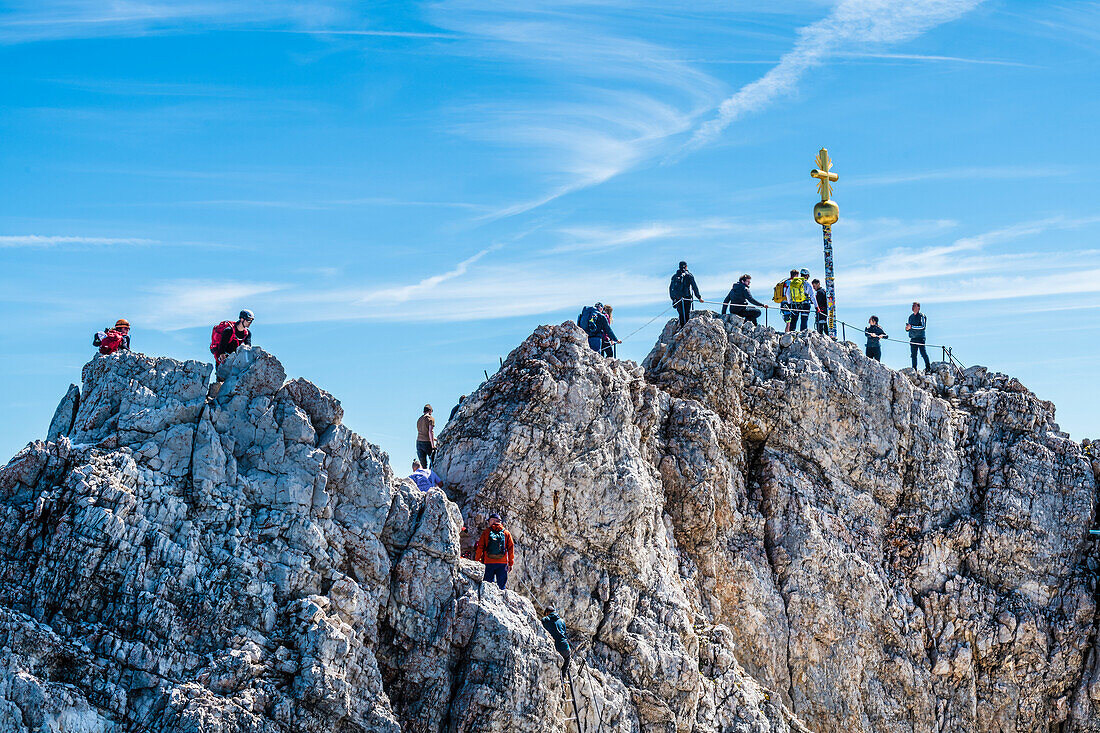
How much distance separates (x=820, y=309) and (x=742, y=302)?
409 centimetres

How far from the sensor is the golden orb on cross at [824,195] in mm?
43719

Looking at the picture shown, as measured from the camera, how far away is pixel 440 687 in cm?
2652

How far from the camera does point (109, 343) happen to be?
88.0 ft

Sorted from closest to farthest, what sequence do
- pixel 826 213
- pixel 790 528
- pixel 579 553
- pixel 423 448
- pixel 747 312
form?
pixel 579 553
pixel 423 448
pixel 790 528
pixel 747 312
pixel 826 213

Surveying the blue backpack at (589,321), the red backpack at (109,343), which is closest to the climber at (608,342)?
the blue backpack at (589,321)

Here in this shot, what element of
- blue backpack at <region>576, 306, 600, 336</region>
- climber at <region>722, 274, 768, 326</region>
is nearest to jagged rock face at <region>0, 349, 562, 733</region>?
blue backpack at <region>576, 306, 600, 336</region>

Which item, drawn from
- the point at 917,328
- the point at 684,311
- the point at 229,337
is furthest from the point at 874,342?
the point at 229,337

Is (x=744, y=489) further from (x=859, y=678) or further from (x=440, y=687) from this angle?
(x=440, y=687)

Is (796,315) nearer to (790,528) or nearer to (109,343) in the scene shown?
(790,528)

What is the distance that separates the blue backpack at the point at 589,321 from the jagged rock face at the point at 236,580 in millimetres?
9903

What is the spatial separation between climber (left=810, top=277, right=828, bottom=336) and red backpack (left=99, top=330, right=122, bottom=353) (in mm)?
23858

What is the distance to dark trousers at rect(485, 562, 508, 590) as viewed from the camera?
28734 mm

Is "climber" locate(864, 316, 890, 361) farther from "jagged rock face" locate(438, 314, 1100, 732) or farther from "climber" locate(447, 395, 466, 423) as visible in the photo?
"climber" locate(447, 395, 466, 423)

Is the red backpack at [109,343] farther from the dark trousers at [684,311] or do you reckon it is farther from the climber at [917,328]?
the climber at [917,328]
